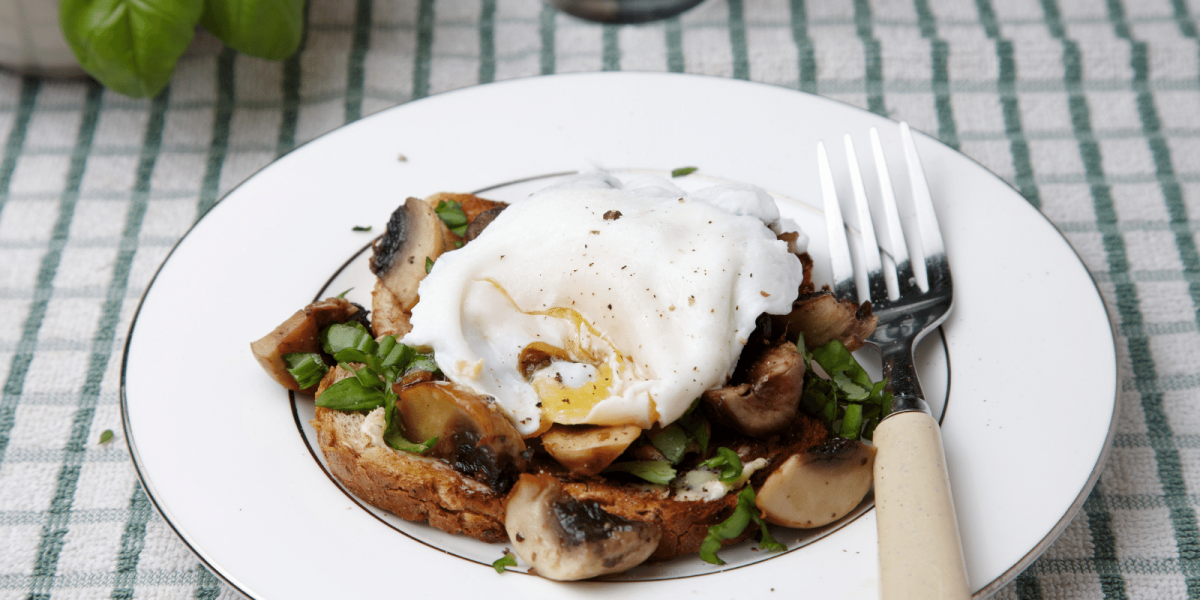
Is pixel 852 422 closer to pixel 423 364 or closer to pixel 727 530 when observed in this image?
pixel 727 530

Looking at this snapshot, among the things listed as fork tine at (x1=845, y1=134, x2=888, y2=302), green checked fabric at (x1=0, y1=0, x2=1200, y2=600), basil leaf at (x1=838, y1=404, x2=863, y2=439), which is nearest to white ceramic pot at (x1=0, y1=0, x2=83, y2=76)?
green checked fabric at (x1=0, y1=0, x2=1200, y2=600)

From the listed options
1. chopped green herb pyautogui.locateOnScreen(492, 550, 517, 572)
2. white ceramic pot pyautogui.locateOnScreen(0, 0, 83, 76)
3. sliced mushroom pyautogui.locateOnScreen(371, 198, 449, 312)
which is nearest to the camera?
chopped green herb pyautogui.locateOnScreen(492, 550, 517, 572)

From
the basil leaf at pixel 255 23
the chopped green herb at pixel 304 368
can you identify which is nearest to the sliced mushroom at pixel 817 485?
the chopped green herb at pixel 304 368

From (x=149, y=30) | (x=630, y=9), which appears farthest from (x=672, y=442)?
(x=630, y=9)

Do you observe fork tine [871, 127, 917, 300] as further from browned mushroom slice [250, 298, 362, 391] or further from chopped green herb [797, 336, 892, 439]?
browned mushroom slice [250, 298, 362, 391]

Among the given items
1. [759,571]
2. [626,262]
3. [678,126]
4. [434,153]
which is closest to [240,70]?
[434,153]

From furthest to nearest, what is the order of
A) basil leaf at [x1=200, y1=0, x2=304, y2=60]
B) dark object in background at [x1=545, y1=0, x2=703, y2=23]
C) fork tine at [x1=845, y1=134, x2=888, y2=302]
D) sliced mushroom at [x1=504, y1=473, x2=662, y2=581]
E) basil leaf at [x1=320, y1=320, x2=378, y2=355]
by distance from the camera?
1. dark object in background at [x1=545, y1=0, x2=703, y2=23]
2. basil leaf at [x1=200, y1=0, x2=304, y2=60]
3. fork tine at [x1=845, y1=134, x2=888, y2=302]
4. basil leaf at [x1=320, y1=320, x2=378, y2=355]
5. sliced mushroom at [x1=504, y1=473, x2=662, y2=581]
